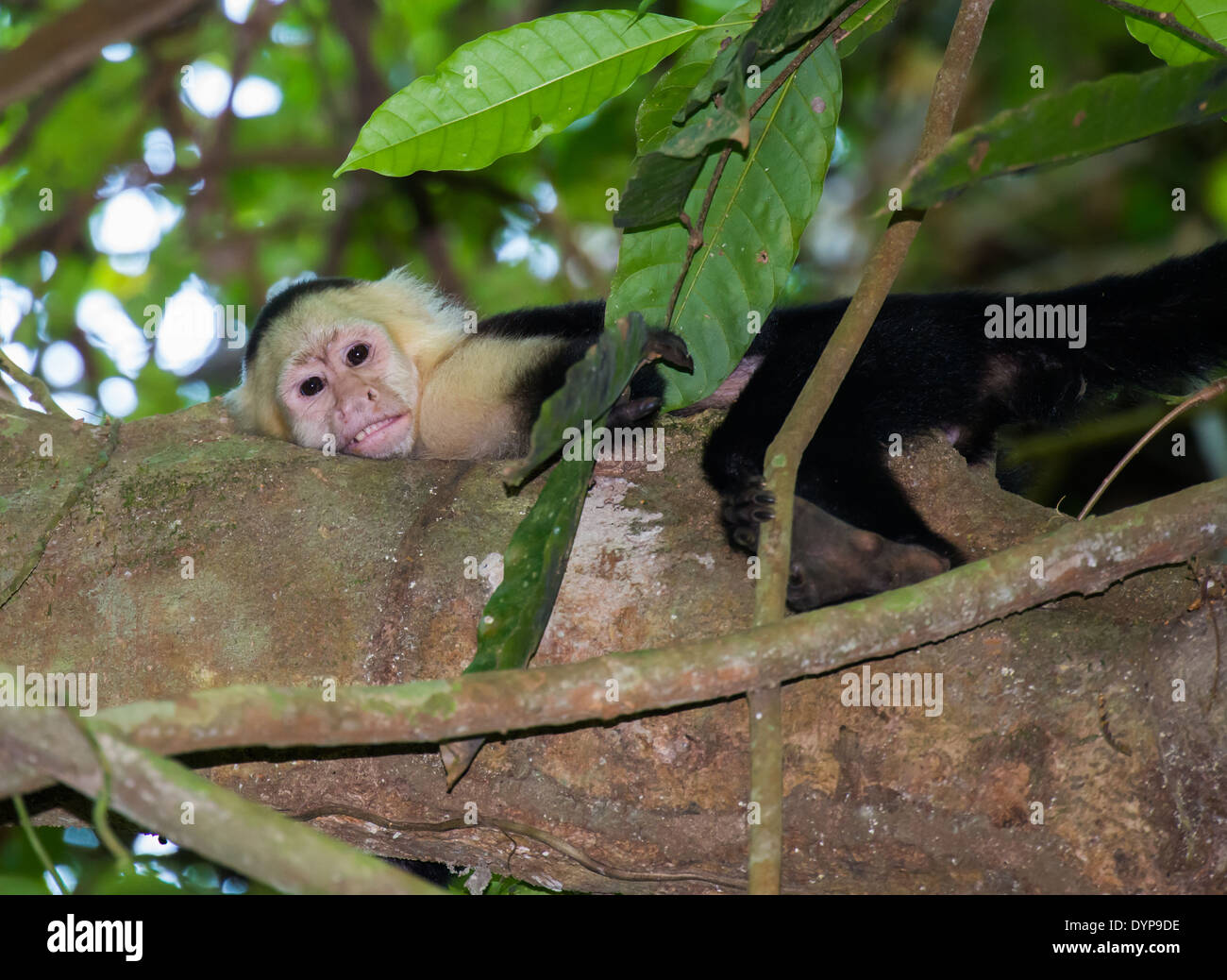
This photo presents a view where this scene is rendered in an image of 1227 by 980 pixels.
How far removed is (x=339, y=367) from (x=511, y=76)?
52.1 inches

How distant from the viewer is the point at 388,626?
6.21 ft

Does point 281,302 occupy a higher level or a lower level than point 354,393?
higher

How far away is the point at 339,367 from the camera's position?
3.10m

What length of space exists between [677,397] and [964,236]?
10.7 ft

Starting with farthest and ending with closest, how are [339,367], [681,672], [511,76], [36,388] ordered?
[339,367], [36,388], [511,76], [681,672]

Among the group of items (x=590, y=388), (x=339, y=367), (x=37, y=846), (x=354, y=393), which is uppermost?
(x=339, y=367)

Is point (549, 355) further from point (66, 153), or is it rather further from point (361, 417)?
point (66, 153)

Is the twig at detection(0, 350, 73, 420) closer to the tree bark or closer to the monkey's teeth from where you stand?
the tree bark

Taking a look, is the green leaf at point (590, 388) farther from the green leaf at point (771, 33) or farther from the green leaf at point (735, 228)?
the green leaf at point (771, 33)

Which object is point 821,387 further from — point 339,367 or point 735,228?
point 339,367

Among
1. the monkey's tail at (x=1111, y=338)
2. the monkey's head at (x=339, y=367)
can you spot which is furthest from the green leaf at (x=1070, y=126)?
the monkey's head at (x=339, y=367)

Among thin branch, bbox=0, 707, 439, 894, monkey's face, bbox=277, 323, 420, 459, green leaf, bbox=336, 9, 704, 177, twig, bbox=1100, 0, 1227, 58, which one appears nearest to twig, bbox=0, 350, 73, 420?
monkey's face, bbox=277, 323, 420, 459

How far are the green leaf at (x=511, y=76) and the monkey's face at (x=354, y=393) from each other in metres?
1.08

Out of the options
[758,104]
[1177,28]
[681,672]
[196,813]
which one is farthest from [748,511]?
[196,813]
